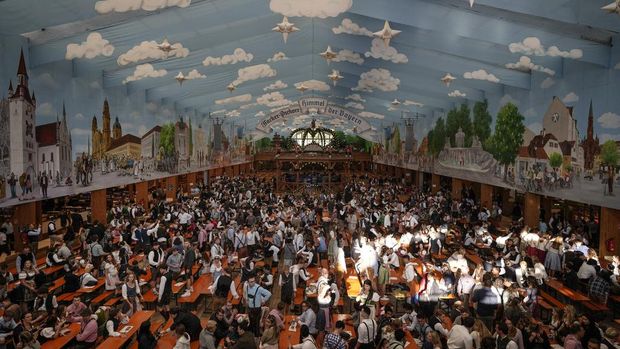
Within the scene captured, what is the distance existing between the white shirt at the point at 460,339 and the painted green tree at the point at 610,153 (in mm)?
6966

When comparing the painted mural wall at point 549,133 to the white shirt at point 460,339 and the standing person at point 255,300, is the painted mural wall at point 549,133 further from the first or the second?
the standing person at point 255,300

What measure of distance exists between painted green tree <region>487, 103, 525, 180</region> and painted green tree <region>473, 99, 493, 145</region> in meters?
0.72

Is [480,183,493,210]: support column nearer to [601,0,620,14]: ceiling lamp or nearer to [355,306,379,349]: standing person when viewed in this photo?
[601,0,620,14]: ceiling lamp

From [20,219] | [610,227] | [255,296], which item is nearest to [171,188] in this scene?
[20,219]

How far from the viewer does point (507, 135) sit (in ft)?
52.2

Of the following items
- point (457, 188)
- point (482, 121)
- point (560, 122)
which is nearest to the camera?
point (560, 122)

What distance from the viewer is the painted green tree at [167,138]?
64.2 ft

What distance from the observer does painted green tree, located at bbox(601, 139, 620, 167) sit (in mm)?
10204

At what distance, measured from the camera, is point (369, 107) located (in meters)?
28.8

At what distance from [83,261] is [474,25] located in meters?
10.9

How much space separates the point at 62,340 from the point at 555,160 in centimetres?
1285

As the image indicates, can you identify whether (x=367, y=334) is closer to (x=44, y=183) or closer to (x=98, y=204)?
(x=44, y=183)

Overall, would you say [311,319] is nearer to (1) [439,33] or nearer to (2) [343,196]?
(1) [439,33]

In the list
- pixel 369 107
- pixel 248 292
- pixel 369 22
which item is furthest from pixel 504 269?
pixel 369 107
